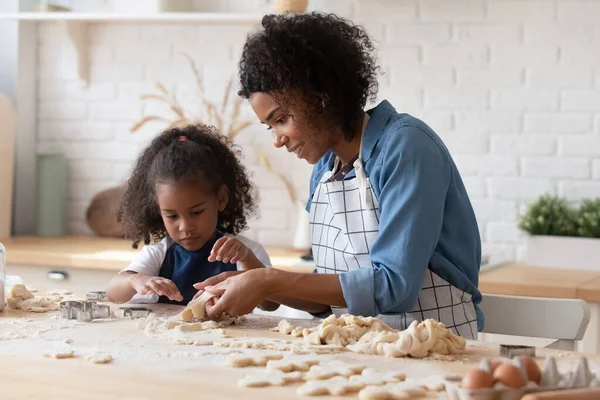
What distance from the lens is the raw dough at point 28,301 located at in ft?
6.31

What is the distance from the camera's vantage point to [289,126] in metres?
1.95

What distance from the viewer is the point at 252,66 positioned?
6.38 feet

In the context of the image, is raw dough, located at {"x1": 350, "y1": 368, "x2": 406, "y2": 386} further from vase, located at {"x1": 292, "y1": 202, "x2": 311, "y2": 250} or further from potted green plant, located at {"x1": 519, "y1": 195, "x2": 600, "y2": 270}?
vase, located at {"x1": 292, "y1": 202, "x2": 311, "y2": 250}

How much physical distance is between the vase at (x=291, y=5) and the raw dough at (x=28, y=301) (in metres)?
1.65

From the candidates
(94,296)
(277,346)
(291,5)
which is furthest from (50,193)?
(277,346)

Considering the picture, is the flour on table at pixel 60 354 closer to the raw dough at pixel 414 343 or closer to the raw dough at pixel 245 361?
the raw dough at pixel 245 361

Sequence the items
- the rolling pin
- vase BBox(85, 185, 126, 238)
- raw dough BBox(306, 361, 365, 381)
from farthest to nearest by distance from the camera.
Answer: vase BBox(85, 185, 126, 238) → raw dough BBox(306, 361, 365, 381) → the rolling pin

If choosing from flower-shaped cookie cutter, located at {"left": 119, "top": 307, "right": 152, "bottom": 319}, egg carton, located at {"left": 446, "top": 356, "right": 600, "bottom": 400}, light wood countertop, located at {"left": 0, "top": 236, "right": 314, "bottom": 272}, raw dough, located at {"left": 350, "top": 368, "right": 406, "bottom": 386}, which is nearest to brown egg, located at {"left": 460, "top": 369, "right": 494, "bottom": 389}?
egg carton, located at {"left": 446, "top": 356, "right": 600, "bottom": 400}

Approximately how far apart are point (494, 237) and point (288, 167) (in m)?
0.86

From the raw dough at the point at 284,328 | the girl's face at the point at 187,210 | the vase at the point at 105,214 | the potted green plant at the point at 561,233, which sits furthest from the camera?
the vase at the point at 105,214

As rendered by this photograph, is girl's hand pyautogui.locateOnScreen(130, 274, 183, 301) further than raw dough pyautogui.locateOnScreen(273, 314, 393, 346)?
Yes

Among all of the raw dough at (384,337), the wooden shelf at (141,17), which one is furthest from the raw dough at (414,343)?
the wooden shelf at (141,17)

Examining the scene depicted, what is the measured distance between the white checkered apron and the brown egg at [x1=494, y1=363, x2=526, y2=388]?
0.71 metres

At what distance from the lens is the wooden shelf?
347 centimetres
